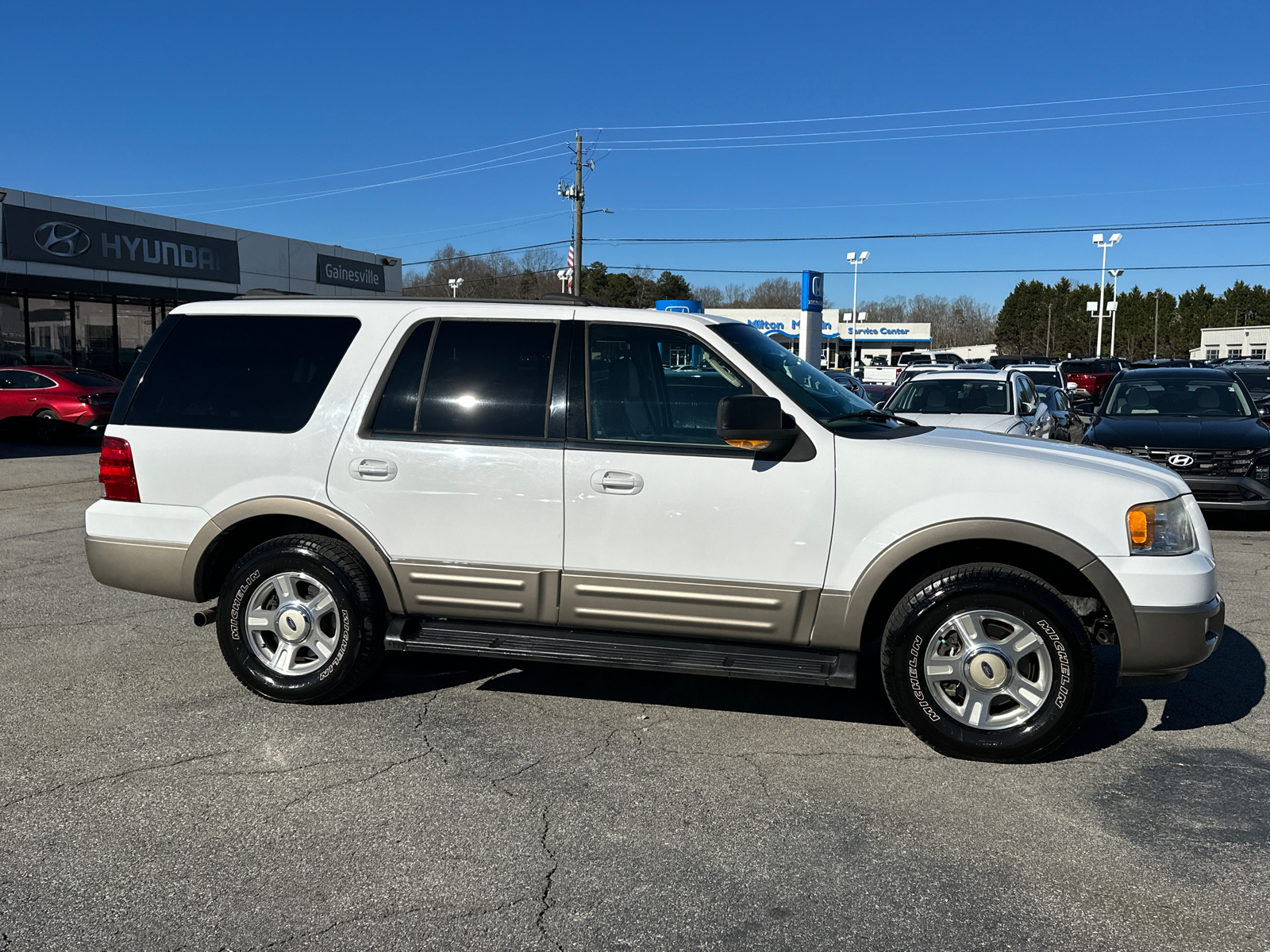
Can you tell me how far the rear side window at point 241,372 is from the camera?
198 inches

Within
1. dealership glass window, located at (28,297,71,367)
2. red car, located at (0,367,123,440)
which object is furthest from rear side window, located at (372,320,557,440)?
dealership glass window, located at (28,297,71,367)

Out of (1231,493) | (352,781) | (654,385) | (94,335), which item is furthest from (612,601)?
(94,335)

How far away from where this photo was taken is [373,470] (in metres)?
4.82

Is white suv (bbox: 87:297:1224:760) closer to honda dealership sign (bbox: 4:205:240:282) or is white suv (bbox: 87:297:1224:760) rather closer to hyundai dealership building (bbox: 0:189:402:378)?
hyundai dealership building (bbox: 0:189:402:378)

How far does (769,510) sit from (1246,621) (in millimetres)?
4185

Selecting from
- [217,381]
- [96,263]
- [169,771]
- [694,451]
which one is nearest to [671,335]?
[694,451]

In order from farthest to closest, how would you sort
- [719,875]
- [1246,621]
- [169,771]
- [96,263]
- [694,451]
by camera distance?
[96,263] → [1246,621] → [694,451] → [169,771] → [719,875]

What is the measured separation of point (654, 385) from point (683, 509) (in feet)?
2.09

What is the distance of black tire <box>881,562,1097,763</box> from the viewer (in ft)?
13.9

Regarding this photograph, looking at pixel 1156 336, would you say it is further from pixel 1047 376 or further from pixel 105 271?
pixel 105 271

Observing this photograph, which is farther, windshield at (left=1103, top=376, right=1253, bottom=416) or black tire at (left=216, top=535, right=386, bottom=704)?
windshield at (left=1103, top=376, right=1253, bottom=416)

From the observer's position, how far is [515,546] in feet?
15.4

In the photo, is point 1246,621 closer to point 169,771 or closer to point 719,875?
point 719,875

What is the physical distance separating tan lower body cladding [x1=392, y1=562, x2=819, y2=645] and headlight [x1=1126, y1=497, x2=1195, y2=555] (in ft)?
4.33
